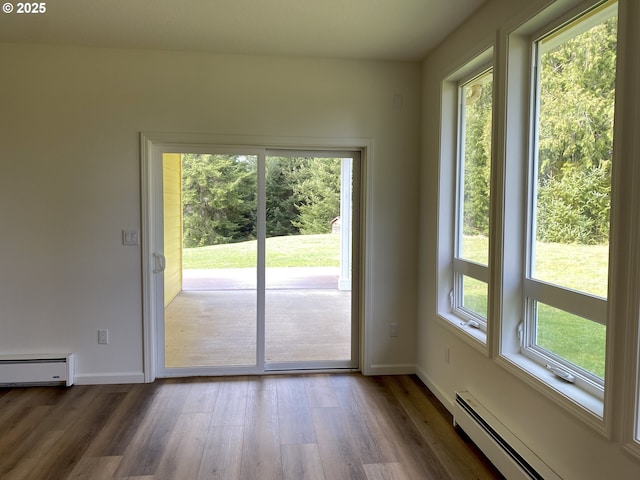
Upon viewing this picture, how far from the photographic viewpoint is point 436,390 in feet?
10.8

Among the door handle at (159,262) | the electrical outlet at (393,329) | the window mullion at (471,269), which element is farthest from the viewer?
the electrical outlet at (393,329)

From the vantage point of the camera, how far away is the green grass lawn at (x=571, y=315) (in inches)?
72.4

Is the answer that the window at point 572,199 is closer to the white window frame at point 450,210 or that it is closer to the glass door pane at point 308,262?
the white window frame at point 450,210

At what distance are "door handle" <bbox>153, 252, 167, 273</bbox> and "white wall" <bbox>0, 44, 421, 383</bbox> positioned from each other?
135 mm

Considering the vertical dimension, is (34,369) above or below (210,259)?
below

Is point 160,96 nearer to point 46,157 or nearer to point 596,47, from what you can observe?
point 46,157

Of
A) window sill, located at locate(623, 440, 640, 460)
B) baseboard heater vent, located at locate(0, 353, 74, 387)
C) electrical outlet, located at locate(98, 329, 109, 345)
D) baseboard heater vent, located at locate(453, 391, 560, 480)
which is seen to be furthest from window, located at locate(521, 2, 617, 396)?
baseboard heater vent, located at locate(0, 353, 74, 387)

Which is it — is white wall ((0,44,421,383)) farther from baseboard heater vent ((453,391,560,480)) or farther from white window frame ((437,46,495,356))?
baseboard heater vent ((453,391,560,480))

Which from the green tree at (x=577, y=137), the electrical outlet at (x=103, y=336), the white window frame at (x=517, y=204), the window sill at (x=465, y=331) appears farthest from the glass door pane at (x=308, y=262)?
the green tree at (x=577, y=137)

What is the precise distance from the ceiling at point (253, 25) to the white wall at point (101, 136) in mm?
158

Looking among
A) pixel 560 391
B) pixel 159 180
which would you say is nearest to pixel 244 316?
pixel 159 180

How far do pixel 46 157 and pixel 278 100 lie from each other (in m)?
1.85

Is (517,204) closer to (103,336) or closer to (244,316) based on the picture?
(244,316)

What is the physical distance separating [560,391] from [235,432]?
185 cm
